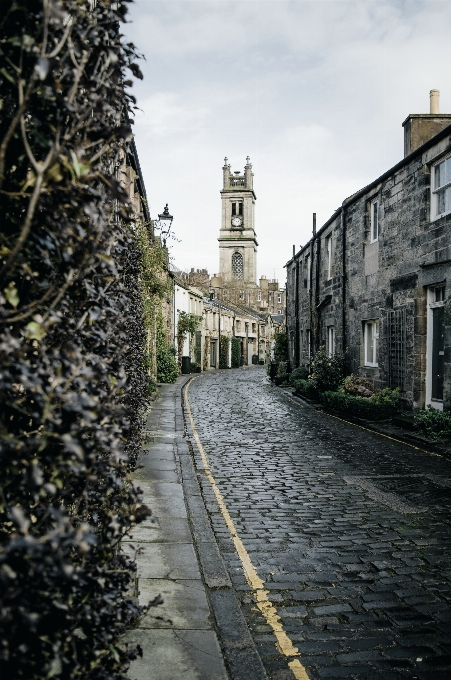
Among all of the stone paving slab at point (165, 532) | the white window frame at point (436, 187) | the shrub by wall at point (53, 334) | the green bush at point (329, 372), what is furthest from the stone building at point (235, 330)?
the shrub by wall at point (53, 334)

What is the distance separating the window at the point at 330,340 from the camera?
22406mm

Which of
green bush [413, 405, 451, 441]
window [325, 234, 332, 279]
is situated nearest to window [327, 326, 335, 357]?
window [325, 234, 332, 279]

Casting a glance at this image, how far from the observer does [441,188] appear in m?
12.9

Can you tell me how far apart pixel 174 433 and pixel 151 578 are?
8.34 metres

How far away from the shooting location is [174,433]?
43.4ft

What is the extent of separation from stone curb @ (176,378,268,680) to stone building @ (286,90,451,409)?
24.7ft

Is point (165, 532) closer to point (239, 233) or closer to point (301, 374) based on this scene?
point (301, 374)

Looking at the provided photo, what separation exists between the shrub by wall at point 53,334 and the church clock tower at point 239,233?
94.1 metres

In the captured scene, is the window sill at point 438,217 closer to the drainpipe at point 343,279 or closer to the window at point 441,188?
the window at point 441,188

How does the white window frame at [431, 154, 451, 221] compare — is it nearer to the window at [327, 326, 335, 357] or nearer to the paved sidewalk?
the paved sidewalk

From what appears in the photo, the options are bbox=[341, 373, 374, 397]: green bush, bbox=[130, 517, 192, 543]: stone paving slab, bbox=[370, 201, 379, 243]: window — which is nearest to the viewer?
bbox=[130, 517, 192, 543]: stone paving slab

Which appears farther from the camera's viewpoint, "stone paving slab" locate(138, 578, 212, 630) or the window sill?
the window sill

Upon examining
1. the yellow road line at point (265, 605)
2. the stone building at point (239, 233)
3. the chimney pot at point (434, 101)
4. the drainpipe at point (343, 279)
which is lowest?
the yellow road line at point (265, 605)

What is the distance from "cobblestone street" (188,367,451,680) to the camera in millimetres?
3920
